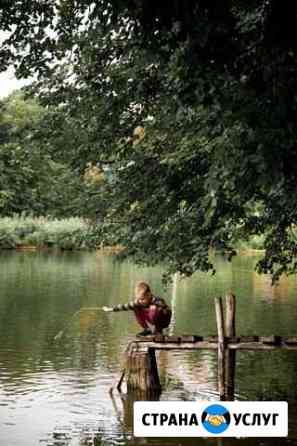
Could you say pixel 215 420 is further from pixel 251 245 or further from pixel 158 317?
pixel 251 245

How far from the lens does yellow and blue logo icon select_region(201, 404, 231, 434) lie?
10395 millimetres

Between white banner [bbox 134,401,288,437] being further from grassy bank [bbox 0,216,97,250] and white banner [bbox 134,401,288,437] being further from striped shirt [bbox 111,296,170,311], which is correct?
grassy bank [bbox 0,216,97,250]

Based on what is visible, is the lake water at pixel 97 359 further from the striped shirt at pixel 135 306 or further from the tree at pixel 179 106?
the tree at pixel 179 106

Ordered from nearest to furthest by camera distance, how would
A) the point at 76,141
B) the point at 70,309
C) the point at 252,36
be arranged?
the point at 252,36, the point at 76,141, the point at 70,309

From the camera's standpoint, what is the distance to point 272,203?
12.4 m

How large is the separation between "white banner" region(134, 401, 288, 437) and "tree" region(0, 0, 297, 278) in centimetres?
238

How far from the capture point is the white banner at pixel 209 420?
10.5 metres

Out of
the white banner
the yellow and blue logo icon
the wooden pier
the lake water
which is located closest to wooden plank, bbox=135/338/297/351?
the wooden pier

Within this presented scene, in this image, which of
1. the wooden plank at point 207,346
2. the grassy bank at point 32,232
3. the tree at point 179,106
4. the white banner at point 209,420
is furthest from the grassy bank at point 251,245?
the white banner at point 209,420

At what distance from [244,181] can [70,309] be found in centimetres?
1735

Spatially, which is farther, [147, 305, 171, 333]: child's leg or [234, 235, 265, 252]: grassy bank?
[234, 235, 265, 252]: grassy bank

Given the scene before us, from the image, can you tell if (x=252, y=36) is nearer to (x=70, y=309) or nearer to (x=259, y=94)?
(x=259, y=94)

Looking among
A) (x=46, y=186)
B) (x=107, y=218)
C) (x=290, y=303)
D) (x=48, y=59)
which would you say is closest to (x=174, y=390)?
(x=107, y=218)

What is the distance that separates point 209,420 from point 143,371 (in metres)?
2.94
